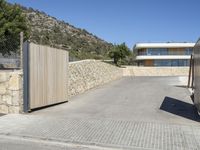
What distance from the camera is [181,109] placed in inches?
517

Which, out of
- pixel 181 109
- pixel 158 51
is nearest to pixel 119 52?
pixel 158 51

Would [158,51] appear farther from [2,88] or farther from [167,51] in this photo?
[2,88]

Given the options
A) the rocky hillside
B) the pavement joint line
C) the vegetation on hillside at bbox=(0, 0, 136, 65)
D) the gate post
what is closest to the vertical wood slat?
the gate post

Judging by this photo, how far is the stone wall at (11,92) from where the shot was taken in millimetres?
11469

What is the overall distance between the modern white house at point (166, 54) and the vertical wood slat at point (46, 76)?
53069mm

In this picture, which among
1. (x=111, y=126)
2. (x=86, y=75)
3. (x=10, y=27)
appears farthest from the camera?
(x=10, y=27)

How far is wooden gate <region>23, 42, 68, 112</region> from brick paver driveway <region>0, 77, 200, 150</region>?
53 cm

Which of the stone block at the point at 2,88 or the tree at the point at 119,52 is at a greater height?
the tree at the point at 119,52

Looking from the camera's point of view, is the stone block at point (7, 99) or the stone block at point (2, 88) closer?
the stone block at point (7, 99)

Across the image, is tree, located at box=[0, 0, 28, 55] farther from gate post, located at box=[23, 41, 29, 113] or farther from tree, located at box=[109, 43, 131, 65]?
gate post, located at box=[23, 41, 29, 113]

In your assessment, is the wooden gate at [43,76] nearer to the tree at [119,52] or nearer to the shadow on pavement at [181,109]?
the shadow on pavement at [181,109]

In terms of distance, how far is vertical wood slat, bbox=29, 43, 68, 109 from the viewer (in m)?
12.0

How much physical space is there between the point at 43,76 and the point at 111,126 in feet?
14.3

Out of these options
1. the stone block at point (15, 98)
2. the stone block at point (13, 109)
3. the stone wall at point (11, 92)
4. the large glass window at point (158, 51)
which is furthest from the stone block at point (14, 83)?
the large glass window at point (158, 51)
